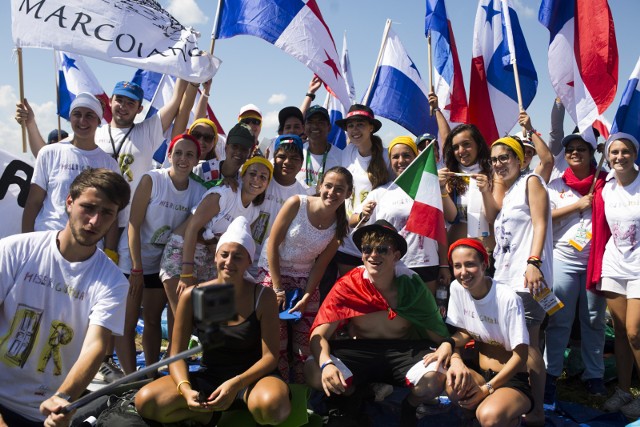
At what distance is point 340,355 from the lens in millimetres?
4695

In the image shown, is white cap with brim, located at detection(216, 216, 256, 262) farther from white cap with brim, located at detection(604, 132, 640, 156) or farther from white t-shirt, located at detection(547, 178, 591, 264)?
white cap with brim, located at detection(604, 132, 640, 156)

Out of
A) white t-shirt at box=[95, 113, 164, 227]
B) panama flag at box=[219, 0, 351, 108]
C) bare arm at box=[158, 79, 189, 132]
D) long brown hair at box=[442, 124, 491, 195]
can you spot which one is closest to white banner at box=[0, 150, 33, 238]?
white t-shirt at box=[95, 113, 164, 227]

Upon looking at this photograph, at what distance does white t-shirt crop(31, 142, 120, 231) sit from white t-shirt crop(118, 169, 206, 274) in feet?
1.89

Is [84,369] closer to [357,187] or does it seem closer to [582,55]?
[357,187]

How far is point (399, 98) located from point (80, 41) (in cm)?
366

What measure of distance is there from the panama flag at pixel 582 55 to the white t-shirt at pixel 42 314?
4.75m

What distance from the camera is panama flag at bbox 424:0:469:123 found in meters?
7.50

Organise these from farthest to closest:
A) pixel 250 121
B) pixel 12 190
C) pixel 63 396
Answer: pixel 250 121
pixel 12 190
pixel 63 396

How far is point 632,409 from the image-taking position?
17.0ft

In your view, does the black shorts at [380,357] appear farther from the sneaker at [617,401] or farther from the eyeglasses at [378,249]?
the sneaker at [617,401]

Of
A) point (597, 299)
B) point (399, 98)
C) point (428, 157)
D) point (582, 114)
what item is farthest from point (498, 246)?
point (399, 98)

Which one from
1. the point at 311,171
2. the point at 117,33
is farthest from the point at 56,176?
the point at 311,171

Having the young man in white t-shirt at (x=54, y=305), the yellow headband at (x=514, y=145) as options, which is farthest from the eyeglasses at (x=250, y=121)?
the young man in white t-shirt at (x=54, y=305)

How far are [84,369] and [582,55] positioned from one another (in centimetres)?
547
